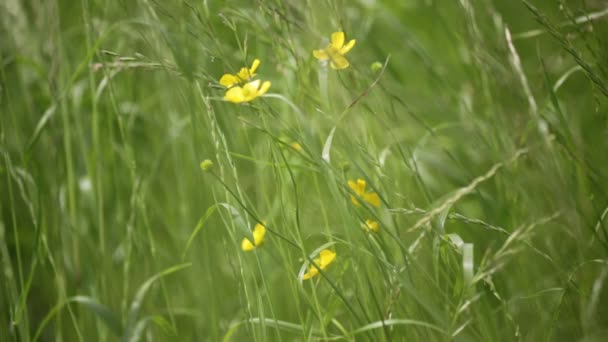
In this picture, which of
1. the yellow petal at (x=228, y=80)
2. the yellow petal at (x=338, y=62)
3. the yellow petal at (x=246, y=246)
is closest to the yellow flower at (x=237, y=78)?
the yellow petal at (x=228, y=80)

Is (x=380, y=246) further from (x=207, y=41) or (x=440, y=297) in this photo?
(x=207, y=41)

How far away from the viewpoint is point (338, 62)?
2.41ft

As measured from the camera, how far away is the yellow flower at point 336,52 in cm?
72

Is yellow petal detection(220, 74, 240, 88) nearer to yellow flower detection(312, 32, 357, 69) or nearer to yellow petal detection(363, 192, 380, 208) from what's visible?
yellow flower detection(312, 32, 357, 69)

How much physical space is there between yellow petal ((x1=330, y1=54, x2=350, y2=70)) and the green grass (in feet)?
0.14

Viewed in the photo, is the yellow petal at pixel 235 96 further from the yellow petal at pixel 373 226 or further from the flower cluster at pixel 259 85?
the yellow petal at pixel 373 226

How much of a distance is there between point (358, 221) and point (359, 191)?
78mm

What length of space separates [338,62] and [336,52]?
0.02 metres

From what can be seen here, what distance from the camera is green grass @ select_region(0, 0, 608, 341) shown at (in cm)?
72

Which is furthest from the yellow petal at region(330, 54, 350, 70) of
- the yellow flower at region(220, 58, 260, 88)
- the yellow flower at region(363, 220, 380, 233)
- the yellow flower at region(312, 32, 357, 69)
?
the yellow flower at region(363, 220, 380, 233)

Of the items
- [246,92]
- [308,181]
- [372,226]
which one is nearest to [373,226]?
[372,226]

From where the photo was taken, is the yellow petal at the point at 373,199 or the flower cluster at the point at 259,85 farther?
the yellow petal at the point at 373,199

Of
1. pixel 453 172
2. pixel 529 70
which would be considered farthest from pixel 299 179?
pixel 529 70

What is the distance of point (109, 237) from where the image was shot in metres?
1.40
